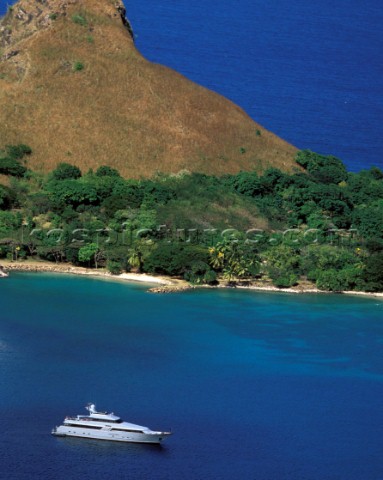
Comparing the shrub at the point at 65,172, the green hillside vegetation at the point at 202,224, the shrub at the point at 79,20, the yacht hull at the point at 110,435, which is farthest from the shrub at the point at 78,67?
the yacht hull at the point at 110,435

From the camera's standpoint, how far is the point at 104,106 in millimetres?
114500

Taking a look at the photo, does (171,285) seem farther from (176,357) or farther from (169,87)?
(169,87)

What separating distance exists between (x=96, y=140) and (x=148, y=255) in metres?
16.7

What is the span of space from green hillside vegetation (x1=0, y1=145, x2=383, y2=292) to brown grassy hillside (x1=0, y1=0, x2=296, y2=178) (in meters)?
2.38

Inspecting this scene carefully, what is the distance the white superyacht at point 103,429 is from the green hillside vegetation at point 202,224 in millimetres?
29147

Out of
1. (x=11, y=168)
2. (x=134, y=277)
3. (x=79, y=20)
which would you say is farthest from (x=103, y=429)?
(x=79, y=20)

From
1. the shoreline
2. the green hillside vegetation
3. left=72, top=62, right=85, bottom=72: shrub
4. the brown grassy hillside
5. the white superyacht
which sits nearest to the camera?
the white superyacht

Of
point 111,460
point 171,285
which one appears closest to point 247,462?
point 111,460

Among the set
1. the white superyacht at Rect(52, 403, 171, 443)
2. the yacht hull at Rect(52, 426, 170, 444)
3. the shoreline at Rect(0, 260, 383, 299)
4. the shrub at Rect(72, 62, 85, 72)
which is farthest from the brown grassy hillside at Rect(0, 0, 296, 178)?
the yacht hull at Rect(52, 426, 170, 444)

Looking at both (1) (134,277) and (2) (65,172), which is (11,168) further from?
(1) (134,277)

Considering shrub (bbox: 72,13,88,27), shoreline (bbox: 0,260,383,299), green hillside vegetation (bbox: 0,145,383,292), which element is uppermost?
shrub (bbox: 72,13,88,27)

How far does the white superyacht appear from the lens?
68.4 meters

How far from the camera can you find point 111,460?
6650 cm

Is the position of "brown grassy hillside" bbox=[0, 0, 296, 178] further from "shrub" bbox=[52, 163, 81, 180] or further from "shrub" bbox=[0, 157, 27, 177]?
"shrub" bbox=[52, 163, 81, 180]
